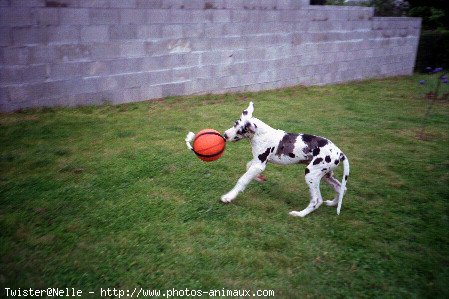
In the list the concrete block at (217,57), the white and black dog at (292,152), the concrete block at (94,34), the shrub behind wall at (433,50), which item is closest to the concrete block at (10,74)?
the concrete block at (94,34)

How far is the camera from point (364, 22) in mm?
12773

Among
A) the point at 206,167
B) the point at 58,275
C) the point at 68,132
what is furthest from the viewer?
the point at 68,132

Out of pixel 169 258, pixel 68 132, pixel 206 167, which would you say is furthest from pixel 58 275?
pixel 68 132

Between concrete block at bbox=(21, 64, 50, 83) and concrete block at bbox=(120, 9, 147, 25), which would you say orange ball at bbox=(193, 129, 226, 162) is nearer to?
concrete block at bbox=(21, 64, 50, 83)

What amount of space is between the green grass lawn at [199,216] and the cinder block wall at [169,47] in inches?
35.6

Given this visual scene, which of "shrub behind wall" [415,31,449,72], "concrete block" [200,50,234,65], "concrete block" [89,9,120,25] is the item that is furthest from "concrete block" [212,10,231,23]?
"shrub behind wall" [415,31,449,72]

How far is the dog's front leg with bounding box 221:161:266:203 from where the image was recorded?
4.11 meters

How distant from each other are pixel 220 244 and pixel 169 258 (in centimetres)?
51

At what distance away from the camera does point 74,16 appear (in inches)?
285

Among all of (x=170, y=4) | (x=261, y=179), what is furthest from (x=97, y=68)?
(x=261, y=179)

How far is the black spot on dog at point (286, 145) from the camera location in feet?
13.4

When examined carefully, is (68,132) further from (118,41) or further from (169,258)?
(169,258)

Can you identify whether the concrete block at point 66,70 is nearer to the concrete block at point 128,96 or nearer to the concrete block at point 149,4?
the concrete block at point 128,96

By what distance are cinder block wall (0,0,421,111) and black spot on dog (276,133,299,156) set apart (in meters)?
5.16
